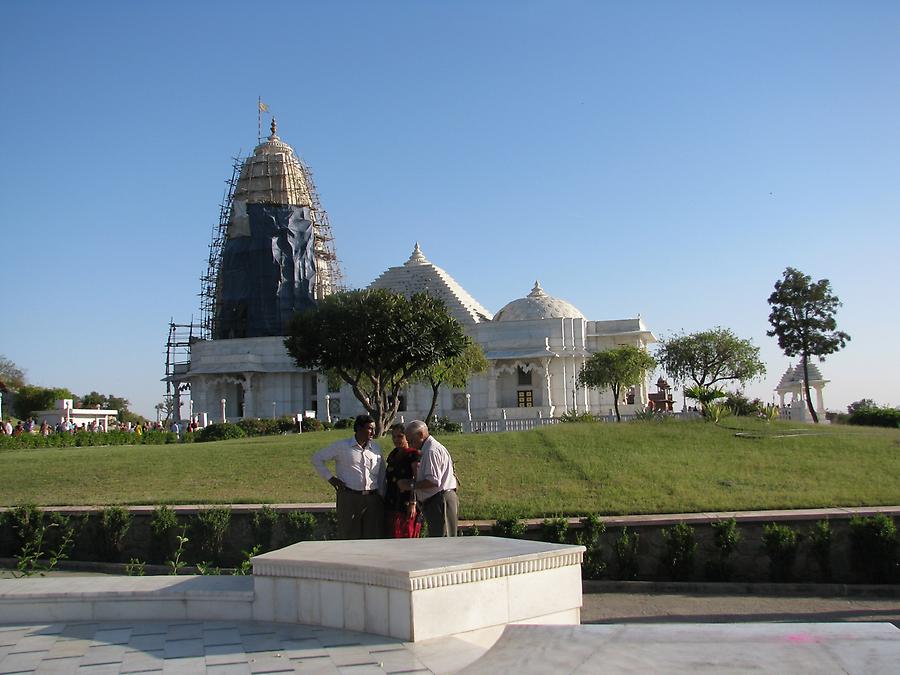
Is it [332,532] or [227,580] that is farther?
[332,532]

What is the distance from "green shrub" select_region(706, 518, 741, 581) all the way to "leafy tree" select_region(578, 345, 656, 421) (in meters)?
31.1

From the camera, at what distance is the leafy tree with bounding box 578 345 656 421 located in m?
43.2

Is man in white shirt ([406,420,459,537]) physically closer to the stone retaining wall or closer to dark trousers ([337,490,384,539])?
dark trousers ([337,490,384,539])

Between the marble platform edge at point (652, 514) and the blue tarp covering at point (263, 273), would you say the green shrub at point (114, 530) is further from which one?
the blue tarp covering at point (263, 273)

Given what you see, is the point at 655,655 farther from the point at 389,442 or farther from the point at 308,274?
the point at 308,274

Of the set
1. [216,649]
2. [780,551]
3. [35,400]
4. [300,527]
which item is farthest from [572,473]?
[35,400]

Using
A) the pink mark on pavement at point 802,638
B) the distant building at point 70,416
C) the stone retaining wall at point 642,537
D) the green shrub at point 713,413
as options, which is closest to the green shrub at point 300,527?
the stone retaining wall at point 642,537

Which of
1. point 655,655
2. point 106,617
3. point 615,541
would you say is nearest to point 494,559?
point 655,655

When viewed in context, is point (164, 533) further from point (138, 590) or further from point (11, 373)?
point (11, 373)

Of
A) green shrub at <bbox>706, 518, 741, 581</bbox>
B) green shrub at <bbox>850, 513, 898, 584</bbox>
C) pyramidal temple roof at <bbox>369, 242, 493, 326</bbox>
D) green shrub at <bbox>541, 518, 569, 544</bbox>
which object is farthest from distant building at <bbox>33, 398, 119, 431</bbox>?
green shrub at <bbox>850, 513, 898, 584</bbox>

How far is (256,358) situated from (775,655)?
56706 mm

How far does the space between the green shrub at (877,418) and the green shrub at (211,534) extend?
29255mm

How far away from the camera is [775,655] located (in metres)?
5.03

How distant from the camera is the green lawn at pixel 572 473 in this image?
14133 mm
